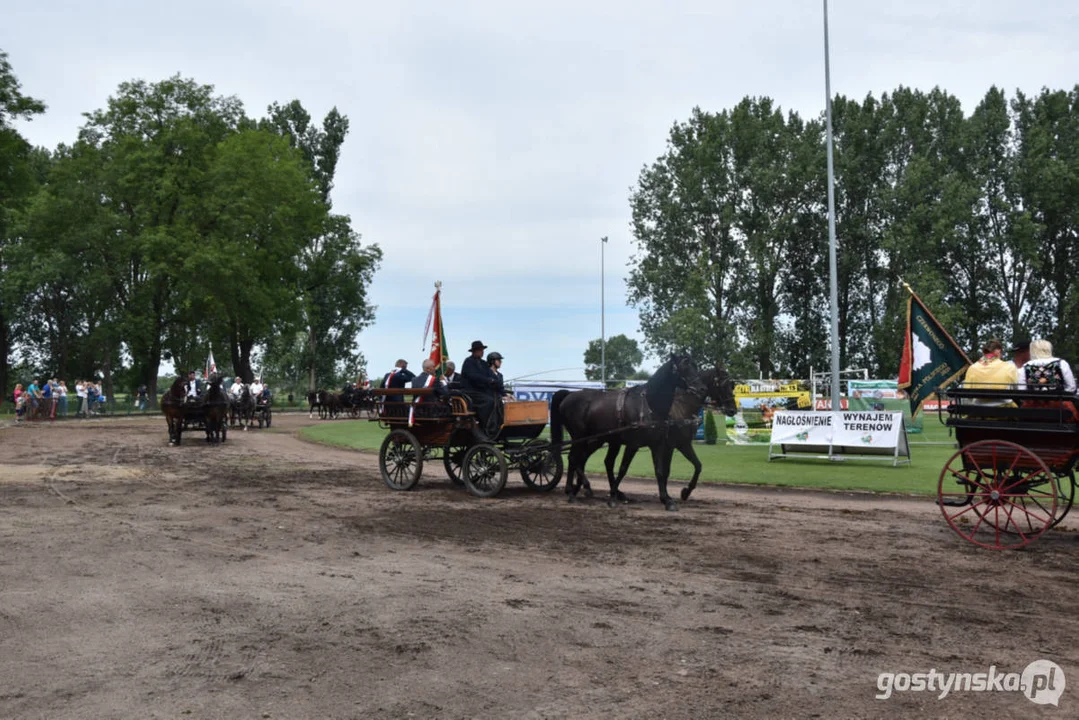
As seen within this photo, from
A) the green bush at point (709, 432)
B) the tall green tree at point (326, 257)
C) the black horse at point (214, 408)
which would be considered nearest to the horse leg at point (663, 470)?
the green bush at point (709, 432)

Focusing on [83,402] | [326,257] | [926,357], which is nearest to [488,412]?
[926,357]

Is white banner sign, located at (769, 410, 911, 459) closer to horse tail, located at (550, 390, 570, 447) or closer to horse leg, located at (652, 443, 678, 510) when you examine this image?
horse leg, located at (652, 443, 678, 510)

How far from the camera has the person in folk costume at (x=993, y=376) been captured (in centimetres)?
954

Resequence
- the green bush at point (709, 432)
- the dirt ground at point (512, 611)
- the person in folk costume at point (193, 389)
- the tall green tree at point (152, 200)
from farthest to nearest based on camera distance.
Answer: the tall green tree at point (152, 200)
the person in folk costume at point (193, 389)
the green bush at point (709, 432)
the dirt ground at point (512, 611)

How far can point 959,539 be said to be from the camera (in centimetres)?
946

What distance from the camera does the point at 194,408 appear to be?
80.4 feet

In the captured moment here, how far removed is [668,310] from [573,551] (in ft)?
152

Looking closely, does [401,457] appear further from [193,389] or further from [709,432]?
[193,389]

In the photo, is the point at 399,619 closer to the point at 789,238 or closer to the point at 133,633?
the point at 133,633

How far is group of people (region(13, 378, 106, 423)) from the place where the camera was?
1569 inches

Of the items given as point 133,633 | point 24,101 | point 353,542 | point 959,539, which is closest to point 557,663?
point 133,633

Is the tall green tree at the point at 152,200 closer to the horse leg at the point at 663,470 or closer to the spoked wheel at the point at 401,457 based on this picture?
the spoked wheel at the point at 401,457

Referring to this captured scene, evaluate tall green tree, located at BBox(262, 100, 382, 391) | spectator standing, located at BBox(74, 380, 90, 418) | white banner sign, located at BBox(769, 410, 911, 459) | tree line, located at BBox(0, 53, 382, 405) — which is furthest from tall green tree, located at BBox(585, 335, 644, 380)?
white banner sign, located at BBox(769, 410, 911, 459)

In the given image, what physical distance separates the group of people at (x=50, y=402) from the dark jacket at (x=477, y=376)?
1298 inches
